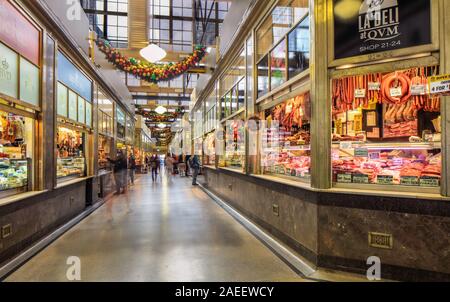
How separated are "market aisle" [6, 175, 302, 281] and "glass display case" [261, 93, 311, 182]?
136 cm

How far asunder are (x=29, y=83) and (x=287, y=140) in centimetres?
466

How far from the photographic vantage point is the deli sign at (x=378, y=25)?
329cm

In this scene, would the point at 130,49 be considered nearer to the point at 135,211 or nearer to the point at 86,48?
the point at 86,48

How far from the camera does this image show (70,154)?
7.17m

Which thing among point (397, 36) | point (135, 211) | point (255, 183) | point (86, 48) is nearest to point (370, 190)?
point (397, 36)

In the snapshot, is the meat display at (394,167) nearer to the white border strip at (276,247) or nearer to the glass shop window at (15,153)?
the white border strip at (276,247)

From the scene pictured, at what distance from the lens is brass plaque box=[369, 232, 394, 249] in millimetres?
3340

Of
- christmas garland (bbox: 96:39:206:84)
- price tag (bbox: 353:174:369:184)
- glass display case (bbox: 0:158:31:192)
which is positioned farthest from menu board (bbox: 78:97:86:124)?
price tag (bbox: 353:174:369:184)

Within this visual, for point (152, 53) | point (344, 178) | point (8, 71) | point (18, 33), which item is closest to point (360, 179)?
point (344, 178)

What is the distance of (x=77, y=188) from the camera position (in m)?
7.06

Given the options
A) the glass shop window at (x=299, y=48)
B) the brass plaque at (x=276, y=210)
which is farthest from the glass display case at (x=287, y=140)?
the brass plaque at (x=276, y=210)

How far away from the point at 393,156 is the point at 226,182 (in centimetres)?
555

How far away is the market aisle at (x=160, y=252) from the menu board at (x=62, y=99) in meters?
2.42
